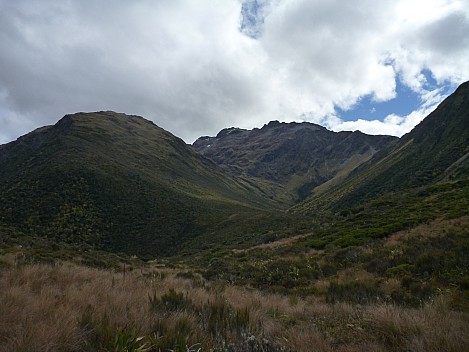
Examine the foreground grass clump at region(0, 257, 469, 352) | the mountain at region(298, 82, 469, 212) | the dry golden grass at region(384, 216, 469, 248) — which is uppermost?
the mountain at region(298, 82, 469, 212)

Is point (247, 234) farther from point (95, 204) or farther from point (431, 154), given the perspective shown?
point (431, 154)

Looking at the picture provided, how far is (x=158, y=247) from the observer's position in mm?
57469

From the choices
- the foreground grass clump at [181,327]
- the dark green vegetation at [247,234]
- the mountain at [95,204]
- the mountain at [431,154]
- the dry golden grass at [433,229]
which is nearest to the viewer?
the foreground grass clump at [181,327]

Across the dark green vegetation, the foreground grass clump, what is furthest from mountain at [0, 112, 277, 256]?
the foreground grass clump

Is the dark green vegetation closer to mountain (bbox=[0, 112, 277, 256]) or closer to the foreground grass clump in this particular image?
the foreground grass clump

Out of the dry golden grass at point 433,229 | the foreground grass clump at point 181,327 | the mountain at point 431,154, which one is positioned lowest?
the dry golden grass at point 433,229

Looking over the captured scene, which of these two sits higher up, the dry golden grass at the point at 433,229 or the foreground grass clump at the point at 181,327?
the foreground grass clump at the point at 181,327

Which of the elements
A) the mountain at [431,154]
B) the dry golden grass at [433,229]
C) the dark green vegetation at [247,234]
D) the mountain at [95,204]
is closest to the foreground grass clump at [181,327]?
the dark green vegetation at [247,234]

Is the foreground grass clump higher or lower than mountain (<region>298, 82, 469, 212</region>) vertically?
lower

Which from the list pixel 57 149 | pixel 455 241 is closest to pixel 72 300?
pixel 455 241

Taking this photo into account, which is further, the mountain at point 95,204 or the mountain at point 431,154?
the mountain at point 431,154

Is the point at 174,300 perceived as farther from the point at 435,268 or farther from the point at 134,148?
the point at 134,148

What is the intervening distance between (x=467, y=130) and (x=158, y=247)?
7354 centimetres

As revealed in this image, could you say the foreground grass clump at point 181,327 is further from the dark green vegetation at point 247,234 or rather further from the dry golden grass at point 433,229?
the dry golden grass at point 433,229
